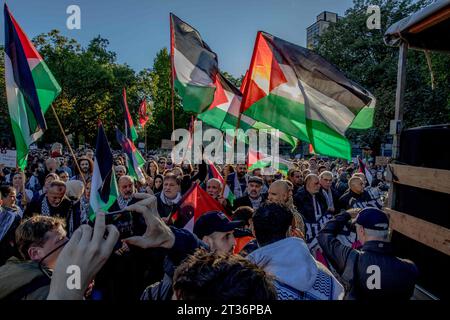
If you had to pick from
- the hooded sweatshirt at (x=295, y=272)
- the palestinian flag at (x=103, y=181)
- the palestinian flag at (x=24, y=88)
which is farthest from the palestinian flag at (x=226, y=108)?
the hooded sweatshirt at (x=295, y=272)

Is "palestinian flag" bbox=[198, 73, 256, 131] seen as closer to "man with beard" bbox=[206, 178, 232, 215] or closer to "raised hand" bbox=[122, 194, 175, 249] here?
"man with beard" bbox=[206, 178, 232, 215]

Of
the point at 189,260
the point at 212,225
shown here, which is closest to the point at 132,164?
the point at 212,225

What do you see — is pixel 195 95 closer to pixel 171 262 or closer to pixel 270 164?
pixel 270 164

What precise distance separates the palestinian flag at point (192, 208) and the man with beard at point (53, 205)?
1540mm

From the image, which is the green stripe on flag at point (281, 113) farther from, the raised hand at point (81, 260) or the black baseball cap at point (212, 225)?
the raised hand at point (81, 260)

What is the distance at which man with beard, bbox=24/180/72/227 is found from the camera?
479cm

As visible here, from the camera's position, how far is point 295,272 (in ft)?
6.87

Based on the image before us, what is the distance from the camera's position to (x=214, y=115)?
6.51 meters

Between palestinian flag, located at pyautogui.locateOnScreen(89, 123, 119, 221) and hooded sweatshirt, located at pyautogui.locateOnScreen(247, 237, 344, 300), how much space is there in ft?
6.12

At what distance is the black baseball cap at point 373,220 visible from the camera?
8.64 ft

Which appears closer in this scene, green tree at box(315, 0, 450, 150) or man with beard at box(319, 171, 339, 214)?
man with beard at box(319, 171, 339, 214)

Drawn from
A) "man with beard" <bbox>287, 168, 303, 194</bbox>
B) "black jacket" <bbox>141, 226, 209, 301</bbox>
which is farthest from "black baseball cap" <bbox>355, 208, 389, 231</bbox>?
"man with beard" <bbox>287, 168, 303, 194</bbox>

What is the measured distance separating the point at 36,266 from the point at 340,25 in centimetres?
2800

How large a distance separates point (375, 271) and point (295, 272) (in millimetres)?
701
